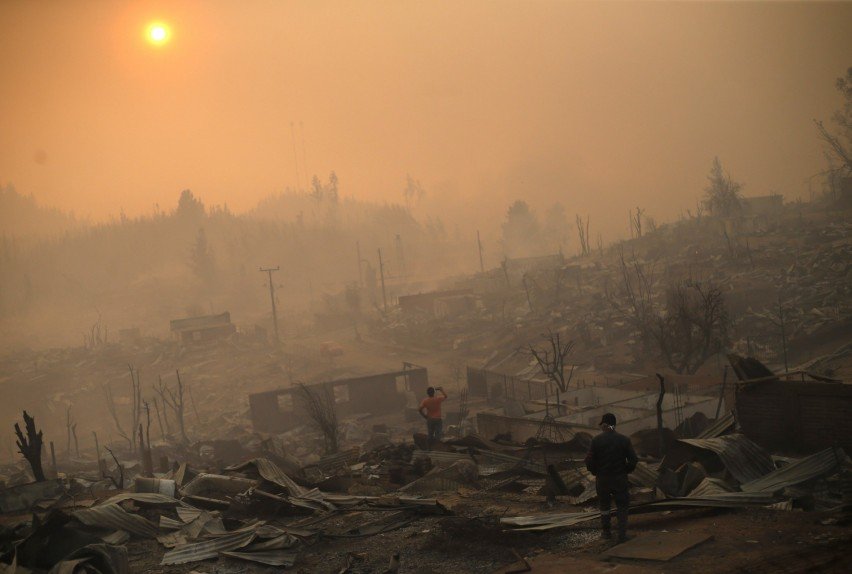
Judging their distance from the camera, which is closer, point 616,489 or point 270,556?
point 616,489

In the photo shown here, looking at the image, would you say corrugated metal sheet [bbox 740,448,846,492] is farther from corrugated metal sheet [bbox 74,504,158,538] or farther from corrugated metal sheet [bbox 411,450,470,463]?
corrugated metal sheet [bbox 74,504,158,538]

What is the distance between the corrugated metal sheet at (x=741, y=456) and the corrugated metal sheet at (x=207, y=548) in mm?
5880

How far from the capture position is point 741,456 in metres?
8.69

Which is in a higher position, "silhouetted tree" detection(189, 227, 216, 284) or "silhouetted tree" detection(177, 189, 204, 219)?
"silhouetted tree" detection(177, 189, 204, 219)

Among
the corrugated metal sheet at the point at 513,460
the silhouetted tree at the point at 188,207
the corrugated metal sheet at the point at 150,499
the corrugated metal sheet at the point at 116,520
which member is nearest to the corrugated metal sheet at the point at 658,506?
the corrugated metal sheet at the point at 513,460

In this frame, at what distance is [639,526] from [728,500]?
3.37 ft

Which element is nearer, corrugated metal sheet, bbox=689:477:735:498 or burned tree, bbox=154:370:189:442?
corrugated metal sheet, bbox=689:477:735:498

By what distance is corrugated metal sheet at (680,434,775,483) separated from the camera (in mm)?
8484

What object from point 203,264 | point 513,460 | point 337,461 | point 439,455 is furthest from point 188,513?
point 203,264

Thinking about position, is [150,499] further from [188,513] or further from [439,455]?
[439,455]

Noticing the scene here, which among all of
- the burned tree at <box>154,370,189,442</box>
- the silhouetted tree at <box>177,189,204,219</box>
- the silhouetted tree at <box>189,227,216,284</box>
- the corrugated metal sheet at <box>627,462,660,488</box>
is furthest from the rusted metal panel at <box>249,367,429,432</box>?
the silhouetted tree at <box>177,189,204,219</box>

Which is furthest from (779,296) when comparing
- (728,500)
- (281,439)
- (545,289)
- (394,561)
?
(394,561)

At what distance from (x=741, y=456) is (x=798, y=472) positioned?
0.76 meters

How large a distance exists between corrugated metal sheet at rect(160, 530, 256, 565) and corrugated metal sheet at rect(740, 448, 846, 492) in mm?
5928
